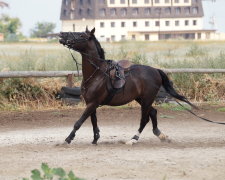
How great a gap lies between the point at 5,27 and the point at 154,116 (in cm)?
13166

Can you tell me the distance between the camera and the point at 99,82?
1287cm

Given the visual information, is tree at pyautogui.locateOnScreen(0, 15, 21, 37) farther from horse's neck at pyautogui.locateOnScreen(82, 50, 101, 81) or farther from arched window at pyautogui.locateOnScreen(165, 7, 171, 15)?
horse's neck at pyautogui.locateOnScreen(82, 50, 101, 81)

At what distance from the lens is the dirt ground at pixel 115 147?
10188mm

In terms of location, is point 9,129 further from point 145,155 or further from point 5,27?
point 5,27

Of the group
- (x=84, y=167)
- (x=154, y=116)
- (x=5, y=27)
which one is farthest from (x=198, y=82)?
(x=5, y=27)

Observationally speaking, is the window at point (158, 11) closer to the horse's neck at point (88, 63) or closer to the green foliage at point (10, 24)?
the green foliage at point (10, 24)

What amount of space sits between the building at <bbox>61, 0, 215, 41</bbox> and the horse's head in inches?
4260

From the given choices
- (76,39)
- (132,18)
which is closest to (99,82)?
(76,39)

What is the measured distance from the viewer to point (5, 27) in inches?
5615

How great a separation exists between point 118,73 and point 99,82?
41cm

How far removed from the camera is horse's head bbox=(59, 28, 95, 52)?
1265 cm

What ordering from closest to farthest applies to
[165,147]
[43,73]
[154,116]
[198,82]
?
[165,147] < [154,116] < [43,73] < [198,82]

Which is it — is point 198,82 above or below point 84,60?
below

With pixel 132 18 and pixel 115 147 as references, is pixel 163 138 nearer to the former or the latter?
pixel 115 147
